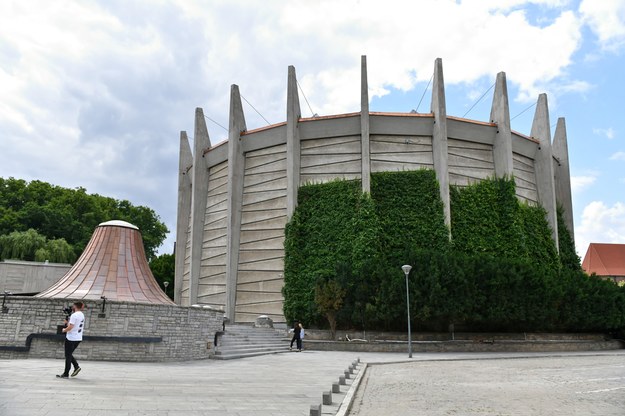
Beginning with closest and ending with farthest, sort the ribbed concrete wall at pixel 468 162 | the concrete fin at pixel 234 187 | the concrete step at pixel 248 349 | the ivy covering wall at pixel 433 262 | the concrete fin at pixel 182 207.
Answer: the concrete step at pixel 248 349
the ivy covering wall at pixel 433 262
the ribbed concrete wall at pixel 468 162
the concrete fin at pixel 234 187
the concrete fin at pixel 182 207

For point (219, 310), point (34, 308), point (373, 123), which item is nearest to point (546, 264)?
point (373, 123)

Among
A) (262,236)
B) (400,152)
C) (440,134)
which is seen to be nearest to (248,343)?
(262,236)

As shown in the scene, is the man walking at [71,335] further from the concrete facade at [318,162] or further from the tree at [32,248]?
the tree at [32,248]

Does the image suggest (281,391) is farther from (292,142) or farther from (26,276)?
(26,276)

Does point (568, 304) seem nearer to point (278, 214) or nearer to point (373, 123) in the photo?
point (373, 123)

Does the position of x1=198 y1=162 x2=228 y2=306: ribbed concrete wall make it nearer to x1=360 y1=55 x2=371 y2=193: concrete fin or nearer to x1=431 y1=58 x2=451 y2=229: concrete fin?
x1=360 y1=55 x2=371 y2=193: concrete fin

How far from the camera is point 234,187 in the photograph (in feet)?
104

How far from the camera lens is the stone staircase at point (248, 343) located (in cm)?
1838

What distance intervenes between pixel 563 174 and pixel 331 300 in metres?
21.3

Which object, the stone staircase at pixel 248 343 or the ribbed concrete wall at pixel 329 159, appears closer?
the stone staircase at pixel 248 343

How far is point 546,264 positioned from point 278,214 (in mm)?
16244

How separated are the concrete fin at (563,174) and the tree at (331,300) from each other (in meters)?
19.3

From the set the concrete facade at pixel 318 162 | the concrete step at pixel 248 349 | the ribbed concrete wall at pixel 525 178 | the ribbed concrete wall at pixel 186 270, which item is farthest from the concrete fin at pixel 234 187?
the ribbed concrete wall at pixel 525 178

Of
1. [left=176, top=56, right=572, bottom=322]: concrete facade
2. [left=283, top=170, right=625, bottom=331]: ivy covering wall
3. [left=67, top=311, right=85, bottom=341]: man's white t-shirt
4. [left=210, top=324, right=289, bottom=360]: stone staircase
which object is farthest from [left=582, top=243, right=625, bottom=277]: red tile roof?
[left=67, top=311, right=85, bottom=341]: man's white t-shirt
